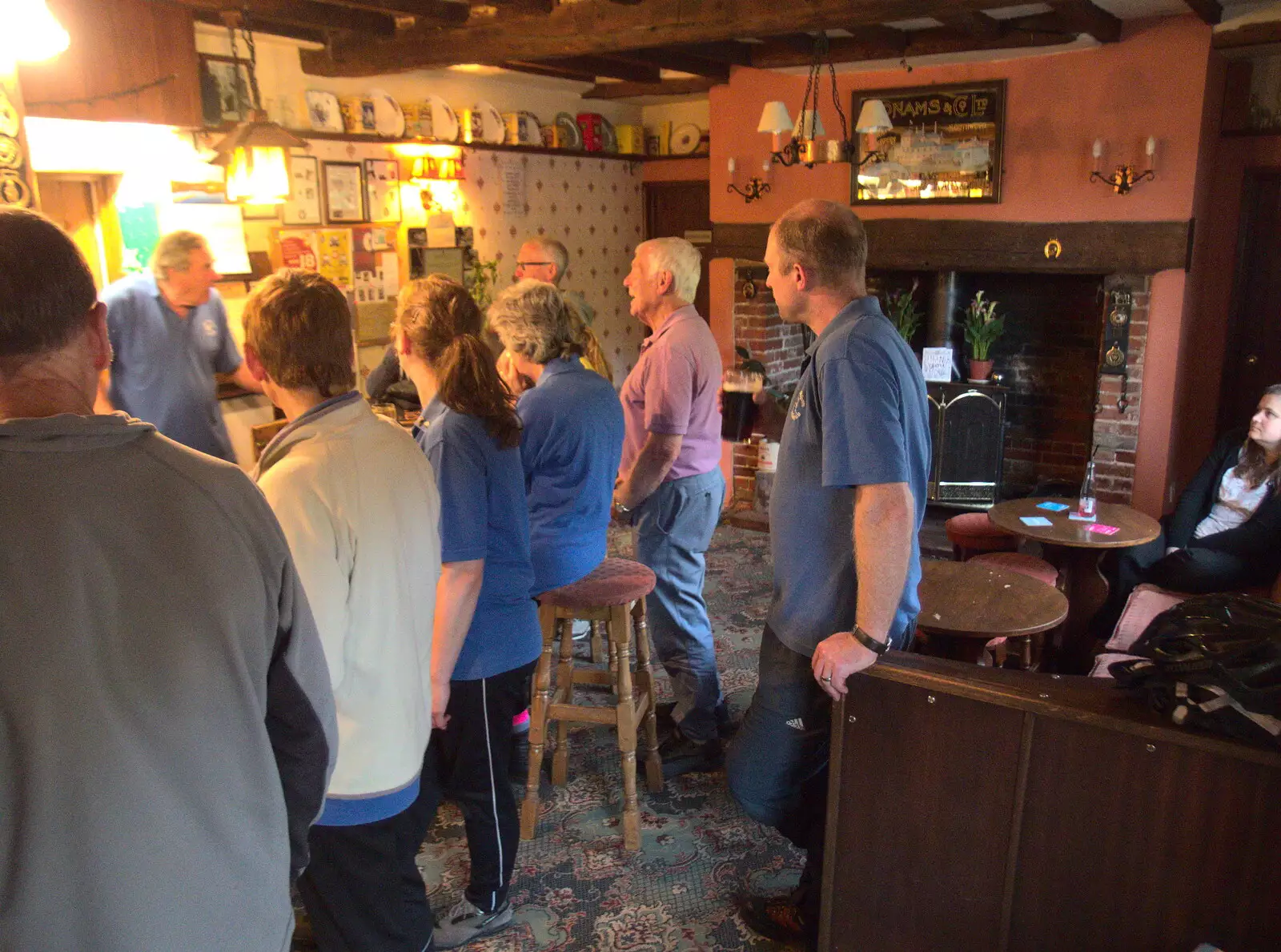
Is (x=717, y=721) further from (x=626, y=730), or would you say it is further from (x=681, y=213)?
(x=681, y=213)

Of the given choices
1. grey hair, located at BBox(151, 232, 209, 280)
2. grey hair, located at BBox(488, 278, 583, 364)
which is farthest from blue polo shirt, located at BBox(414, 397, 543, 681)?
grey hair, located at BBox(151, 232, 209, 280)

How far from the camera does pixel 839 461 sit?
191 centimetres

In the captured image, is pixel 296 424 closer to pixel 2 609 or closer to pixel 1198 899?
pixel 2 609

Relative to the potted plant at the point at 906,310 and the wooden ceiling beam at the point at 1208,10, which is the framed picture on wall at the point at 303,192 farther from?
the wooden ceiling beam at the point at 1208,10

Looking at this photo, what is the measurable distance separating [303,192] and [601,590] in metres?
3.34

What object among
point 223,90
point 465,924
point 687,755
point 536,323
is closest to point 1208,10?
point 536,323

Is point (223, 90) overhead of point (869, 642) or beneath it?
overhead

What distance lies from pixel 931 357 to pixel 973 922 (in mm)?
4223

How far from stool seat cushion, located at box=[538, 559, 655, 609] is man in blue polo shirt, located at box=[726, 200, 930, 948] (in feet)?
2.09

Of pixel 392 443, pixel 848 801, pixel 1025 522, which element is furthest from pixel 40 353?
pixel 1025 522

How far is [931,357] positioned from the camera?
18.9ft

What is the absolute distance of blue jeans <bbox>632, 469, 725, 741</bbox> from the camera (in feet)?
10.4

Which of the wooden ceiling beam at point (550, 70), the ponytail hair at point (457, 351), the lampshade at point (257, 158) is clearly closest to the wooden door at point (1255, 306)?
the wooden ceiling beam at point (550, 70)

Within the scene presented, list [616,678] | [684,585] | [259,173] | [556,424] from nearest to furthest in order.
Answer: [556,424], [616,678], [684,585], [259,173]
